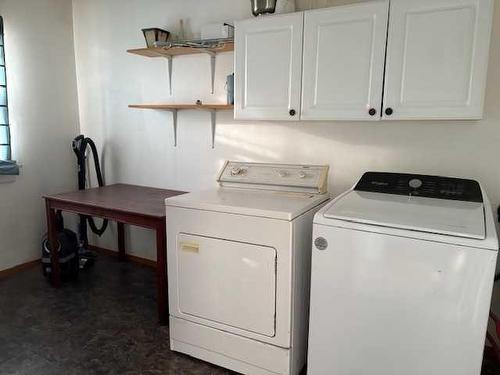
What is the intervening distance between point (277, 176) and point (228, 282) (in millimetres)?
776

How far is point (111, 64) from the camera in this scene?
3.40 metres

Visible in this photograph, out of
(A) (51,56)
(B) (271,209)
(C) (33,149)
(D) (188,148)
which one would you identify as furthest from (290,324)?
(A) (51,56)

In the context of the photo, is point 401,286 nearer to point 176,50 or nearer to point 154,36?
point 176,50

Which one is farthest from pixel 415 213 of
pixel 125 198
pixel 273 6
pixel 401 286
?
pixel 125 198

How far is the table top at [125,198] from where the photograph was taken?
249 cm

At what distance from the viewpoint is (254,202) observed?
200 cm

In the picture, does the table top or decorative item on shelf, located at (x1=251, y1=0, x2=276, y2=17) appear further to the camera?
the table top

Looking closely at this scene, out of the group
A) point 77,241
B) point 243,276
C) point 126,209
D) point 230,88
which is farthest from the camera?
point 77,241

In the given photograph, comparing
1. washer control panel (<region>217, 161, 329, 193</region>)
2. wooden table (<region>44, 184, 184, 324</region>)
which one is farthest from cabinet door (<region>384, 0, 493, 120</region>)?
wooden table (<region>44, 184, 184, 324</region>)

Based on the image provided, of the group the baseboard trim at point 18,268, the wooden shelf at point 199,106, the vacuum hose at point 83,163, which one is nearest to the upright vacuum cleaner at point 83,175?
the vacuum hose at point 83,163

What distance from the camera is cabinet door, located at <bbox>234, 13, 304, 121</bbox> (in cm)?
213

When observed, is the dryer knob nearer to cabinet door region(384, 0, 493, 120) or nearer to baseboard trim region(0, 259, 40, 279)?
cabinet door region(384, 0, 493, 120)

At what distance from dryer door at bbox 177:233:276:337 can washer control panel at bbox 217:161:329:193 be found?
58 cm

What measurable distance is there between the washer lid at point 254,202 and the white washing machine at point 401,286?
193mm
